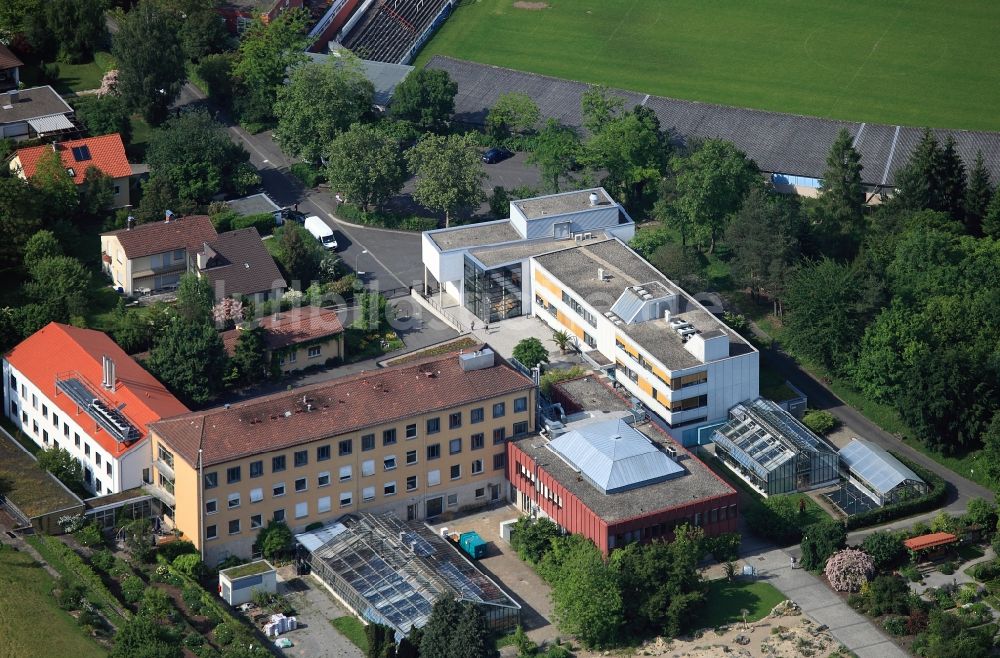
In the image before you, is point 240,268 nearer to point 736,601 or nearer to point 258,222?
point 258,222

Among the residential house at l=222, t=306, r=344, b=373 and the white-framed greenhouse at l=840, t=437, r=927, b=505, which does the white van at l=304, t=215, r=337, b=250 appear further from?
the white-framed greenhouse at l=840, t=437, r=927, b=505

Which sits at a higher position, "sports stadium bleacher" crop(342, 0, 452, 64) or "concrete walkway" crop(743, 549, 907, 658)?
"sports stadium bleacher" crop(342, 0, 452, 64)

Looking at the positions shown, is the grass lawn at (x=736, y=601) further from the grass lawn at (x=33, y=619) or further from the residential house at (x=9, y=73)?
the residential house at (x=9, y=73)

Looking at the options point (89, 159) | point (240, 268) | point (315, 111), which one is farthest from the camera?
point (315, 111)

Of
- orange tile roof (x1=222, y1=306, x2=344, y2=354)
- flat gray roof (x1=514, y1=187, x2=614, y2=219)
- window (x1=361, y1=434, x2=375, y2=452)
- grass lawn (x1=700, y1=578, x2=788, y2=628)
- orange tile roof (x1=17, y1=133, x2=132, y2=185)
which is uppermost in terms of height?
orange tile roof (x1=17, y1=133, x2=132, y2=185)

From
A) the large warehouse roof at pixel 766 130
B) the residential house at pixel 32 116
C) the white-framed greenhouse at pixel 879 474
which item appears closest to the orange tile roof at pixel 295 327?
the residential house at pixel 32 116

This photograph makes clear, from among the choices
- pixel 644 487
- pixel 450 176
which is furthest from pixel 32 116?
pixel 644 487

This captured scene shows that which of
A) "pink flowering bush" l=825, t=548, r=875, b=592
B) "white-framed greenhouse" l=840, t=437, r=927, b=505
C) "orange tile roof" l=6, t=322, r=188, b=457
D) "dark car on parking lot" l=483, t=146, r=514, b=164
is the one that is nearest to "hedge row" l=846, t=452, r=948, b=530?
"white-framed greenhouse" l=840, t=437, r=927, b=505
